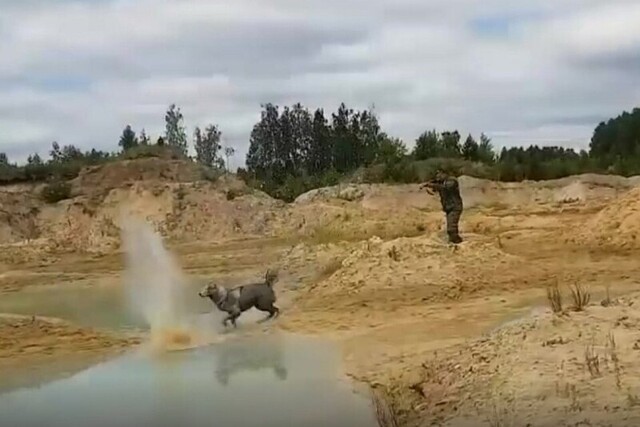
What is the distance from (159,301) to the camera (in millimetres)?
17406

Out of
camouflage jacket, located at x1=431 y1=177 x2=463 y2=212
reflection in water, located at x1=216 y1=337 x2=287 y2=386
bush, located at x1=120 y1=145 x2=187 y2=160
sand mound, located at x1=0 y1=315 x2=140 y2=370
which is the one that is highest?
bush, located at x1=120 y1=145 x2=187 y2=160

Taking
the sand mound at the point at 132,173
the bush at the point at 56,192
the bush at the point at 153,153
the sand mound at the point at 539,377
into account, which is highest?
the bush at the point at 153,153

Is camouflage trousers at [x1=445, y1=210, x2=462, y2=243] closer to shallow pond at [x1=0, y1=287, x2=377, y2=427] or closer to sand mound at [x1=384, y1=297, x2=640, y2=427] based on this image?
shallow pond at [x1=0, y1=287, x2=377, y2=427]

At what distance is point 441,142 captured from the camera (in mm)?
60688

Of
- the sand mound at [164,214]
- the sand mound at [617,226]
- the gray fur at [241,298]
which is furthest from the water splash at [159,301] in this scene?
the sand mound at [164,214]

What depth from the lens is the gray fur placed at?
15.8 meters

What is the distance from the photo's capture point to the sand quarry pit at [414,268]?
30.3ft

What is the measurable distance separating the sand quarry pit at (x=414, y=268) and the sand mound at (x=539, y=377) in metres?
0.02

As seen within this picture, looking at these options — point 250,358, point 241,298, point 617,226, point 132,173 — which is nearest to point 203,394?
point 250,358

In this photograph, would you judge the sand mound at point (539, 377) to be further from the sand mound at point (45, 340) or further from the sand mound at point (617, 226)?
the sand mound at point (617, 226)

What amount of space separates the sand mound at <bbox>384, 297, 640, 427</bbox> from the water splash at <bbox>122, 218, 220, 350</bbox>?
4.66 metres

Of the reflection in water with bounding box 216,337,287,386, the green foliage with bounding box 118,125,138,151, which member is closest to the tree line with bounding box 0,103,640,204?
the green foliage with bounding box 118,125,138,151

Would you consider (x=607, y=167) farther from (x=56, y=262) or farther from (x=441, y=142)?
(x=56, y=262)

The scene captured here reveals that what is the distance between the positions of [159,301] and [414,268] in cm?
454
